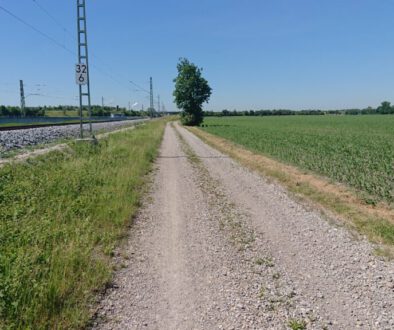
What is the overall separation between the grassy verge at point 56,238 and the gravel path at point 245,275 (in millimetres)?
362

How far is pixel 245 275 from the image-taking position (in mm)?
4648

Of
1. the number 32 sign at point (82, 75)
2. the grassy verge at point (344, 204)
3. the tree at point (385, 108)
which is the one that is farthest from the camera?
the tree at point (385, 108)

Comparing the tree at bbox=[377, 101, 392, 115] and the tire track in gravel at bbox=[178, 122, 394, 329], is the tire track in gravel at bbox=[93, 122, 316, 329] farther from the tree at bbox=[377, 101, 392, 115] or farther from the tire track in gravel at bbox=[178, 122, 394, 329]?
the tree at bbox=[377, 101, 392, 115]

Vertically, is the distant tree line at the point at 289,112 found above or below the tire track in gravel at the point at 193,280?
above

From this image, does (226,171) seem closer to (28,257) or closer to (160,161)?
(160,161)

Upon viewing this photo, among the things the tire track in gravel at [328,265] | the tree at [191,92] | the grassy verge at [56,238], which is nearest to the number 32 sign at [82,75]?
the grassy verge at [56,238]

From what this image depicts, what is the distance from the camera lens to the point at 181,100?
68.7 m

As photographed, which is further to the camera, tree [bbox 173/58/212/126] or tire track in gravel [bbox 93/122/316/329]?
tree [bbox 173/58/212/126]

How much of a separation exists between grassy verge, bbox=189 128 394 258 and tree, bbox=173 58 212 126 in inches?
2205

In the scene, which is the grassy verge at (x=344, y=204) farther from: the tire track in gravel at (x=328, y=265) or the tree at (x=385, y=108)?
the tree at (x=385, y=108)

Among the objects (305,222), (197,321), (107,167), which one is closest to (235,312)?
(197,321)

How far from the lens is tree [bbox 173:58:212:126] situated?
68375mm

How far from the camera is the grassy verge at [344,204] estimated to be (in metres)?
6.34

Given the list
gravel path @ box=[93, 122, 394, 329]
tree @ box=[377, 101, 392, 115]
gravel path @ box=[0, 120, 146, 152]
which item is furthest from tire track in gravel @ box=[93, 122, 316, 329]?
tree @ box=[377, 101, 392, 115]
